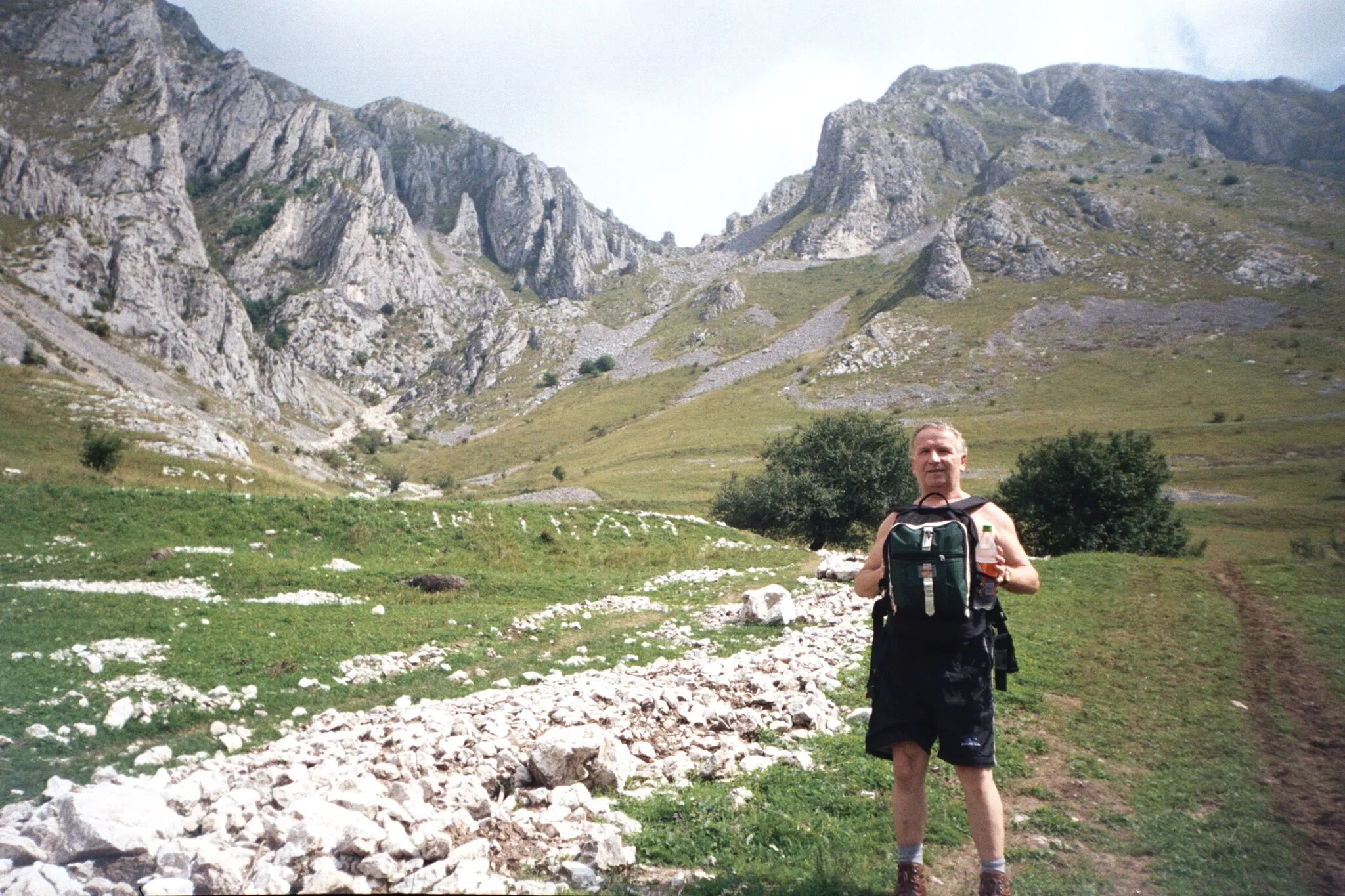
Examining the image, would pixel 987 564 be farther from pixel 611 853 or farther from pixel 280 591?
pixel 280 591

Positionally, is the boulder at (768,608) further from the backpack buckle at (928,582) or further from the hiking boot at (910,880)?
the backpack buckle at (928,582)

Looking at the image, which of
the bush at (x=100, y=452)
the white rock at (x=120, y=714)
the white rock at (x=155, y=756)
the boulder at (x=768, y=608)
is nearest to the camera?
the white rock at (x=155, y=756)

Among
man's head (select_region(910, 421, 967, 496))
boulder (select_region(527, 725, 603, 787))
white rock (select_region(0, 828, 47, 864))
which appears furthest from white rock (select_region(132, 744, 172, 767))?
man's head (select_region(910, 421, 967, 496))

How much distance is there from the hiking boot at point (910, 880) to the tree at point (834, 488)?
117ft

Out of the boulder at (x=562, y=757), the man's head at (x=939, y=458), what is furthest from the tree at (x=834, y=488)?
the man's head at (x=939, y=458)

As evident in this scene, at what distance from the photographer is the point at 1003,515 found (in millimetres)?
5289

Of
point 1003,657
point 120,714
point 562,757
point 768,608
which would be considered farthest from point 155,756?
point 768,608

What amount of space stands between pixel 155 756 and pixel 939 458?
10396 mm

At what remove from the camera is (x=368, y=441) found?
574 ft

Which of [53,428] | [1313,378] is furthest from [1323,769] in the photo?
[1313,378]

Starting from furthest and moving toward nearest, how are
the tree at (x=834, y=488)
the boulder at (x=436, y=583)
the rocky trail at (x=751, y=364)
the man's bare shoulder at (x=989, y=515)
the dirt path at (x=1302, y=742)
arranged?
the rocky trail at (x=751, y=364)
the tree at (x=834, y=488)
the boulder at (x=436, y=583)
the dirt path at (x=1302, y=742)
the man's bare shoulder at (x=989, y=515)

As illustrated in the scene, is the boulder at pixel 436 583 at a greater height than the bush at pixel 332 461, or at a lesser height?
greater

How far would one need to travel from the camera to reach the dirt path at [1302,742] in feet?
19.3

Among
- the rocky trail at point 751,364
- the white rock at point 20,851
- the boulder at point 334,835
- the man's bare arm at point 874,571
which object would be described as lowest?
the white rock at point 20,851
